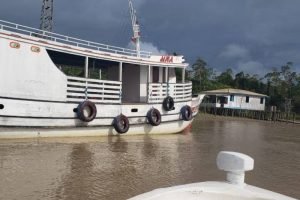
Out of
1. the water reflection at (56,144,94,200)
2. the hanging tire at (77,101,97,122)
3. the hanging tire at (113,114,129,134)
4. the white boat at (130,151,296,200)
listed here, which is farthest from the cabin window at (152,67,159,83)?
the white boat at (130,151,296,200)

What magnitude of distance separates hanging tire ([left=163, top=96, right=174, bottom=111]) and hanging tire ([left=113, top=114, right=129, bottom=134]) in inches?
95.6

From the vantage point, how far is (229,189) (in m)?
2.55

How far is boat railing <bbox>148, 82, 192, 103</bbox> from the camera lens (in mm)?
17844

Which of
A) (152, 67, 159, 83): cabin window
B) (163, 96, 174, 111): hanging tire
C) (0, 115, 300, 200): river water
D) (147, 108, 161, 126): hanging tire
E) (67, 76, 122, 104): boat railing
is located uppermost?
(152, 67, 159, 83): cabin window

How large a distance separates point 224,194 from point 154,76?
17.0m

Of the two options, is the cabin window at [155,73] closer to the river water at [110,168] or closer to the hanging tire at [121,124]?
the hanging tire at [121,124]

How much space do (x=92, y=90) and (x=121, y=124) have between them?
1.74 metres

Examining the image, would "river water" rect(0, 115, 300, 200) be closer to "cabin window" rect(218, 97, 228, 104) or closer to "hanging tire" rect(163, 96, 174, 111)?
"hanging tire" rect(163, 96, 174, 111)

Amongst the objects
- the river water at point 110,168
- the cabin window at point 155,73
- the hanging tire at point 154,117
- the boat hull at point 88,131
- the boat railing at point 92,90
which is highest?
the cabin window at point 155,73

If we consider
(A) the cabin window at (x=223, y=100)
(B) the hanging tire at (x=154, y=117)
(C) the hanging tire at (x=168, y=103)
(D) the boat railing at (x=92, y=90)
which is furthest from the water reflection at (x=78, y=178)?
(A) the cabin window at (x=223, y=100)

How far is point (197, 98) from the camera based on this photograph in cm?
2197

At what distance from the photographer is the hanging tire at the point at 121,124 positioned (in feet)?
51.8

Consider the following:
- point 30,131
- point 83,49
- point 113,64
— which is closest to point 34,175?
point 30,131

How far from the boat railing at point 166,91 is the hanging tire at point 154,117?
1.68ft
